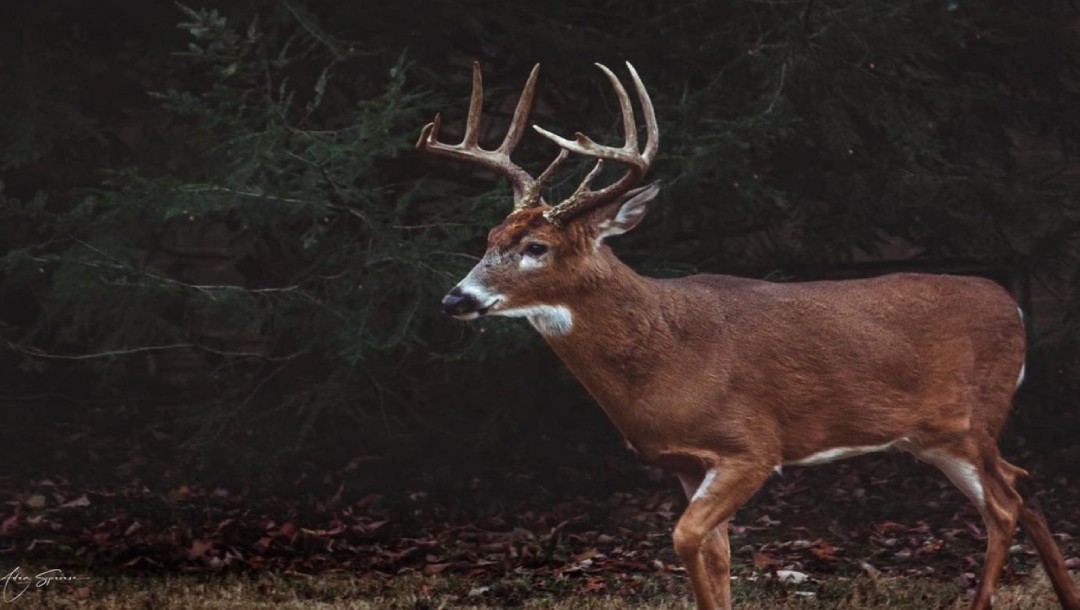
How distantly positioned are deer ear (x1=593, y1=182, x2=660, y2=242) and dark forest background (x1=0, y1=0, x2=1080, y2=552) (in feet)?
8.24

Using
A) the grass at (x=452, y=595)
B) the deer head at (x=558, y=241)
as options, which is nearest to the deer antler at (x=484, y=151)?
the deer head at (x=558, y=241)

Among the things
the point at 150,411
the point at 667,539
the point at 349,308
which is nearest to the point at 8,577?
the point at 349,308

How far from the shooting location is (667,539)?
28.5ft

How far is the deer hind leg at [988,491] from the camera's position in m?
6.05

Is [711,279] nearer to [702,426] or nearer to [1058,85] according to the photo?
[702,426]

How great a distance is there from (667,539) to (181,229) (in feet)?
14.5

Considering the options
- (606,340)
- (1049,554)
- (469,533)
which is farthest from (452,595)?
(1049,554)

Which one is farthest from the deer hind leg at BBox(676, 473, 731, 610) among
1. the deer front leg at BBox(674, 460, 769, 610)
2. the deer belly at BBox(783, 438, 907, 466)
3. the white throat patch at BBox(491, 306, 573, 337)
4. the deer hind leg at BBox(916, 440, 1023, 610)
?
the deer hind leg at BBox(916, 440, 1023, 610)

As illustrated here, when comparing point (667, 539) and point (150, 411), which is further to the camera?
point (150, 411)

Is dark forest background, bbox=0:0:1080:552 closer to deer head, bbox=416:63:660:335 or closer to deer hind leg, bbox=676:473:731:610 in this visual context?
deer head, bbox=416:63:660:335

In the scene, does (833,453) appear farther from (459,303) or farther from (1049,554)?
(459,303)

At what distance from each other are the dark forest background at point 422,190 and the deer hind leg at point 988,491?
2.64 m

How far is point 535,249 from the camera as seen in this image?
555 cm

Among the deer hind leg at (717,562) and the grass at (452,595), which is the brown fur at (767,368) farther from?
the grass at (452,595)
